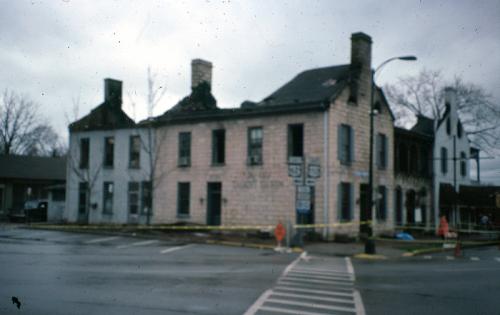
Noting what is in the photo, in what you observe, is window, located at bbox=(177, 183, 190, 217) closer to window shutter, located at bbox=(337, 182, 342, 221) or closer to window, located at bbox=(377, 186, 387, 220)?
window shutter, located at bbox=(337, 182, 342, 221)

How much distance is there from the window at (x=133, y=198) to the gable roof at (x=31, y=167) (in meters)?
21.5

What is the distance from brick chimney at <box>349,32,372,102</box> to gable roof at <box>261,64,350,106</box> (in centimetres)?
56

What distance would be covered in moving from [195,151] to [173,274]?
19.5 metres

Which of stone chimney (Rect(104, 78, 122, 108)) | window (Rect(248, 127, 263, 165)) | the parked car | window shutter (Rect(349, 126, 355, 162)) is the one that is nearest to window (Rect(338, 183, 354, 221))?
window shutter (Rect(349, 126, 355, 162))

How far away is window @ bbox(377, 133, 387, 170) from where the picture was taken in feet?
111

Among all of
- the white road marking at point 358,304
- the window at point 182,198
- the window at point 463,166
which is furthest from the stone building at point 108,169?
the window at point 463,166

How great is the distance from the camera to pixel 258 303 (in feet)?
33.5

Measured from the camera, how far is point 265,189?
1190 inches

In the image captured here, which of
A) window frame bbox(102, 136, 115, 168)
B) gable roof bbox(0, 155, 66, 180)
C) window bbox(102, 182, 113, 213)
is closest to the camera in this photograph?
window bbox(102, 182, 113, 213)

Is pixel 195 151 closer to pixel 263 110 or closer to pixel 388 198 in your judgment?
pixel 263 110

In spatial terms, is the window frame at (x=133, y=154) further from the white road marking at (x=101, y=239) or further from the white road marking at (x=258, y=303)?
the white road marking at (x=258, y=303)

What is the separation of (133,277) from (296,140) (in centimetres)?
1788

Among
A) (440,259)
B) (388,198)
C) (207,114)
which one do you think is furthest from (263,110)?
(440,259)

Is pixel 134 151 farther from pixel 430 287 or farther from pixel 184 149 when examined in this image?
pixel 430 287
